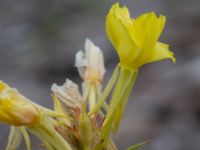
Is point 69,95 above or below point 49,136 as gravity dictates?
above

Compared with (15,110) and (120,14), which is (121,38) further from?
(15,110)

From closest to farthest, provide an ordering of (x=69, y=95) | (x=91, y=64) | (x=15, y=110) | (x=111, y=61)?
(x=15, y=110), (x=69, y=95), (x=91, y=64), (x=111, y=61)

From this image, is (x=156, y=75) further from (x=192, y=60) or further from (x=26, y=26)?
(x=26, y=26)

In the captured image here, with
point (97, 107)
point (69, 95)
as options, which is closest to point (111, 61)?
point (69, 95)

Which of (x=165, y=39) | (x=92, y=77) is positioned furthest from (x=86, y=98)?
(x=165, y=39)

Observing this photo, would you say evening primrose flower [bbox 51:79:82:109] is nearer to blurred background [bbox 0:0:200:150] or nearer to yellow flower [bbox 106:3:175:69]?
yellow flower [bbox 106:3:175:69]

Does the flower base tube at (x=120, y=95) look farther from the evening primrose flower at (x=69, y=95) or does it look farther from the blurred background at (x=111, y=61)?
the blurred background at (x=111, y=61)

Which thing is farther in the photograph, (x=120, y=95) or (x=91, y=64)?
(x=91, y=64)

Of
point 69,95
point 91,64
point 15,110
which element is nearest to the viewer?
point 15,110
